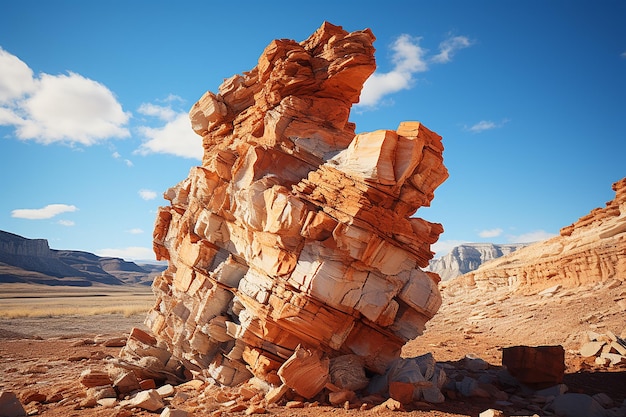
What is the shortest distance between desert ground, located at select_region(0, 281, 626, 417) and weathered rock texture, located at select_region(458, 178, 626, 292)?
1215mm

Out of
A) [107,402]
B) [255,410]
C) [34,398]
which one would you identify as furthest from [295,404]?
[34,398]

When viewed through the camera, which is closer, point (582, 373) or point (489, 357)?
point (582, 373)

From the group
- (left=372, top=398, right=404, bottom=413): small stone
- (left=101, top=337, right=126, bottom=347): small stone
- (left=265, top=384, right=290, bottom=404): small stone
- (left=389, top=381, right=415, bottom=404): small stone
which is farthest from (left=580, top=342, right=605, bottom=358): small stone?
(left=101, top=337, right=126, bottom=347): small stone

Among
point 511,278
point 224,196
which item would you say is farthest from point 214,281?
point 511,278

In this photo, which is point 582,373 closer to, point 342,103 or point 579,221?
point 342,103

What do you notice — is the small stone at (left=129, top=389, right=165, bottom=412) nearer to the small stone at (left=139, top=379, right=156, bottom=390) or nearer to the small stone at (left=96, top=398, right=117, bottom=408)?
the small stone at (left=96, top=398, right=117, bottom=408)

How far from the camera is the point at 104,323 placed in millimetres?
47188

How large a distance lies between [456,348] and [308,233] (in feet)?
46.4

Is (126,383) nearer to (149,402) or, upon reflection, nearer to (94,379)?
(94,379)

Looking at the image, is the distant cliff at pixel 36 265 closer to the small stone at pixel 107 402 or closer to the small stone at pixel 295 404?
the small stone at pixel 107 402

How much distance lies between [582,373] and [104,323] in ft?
164

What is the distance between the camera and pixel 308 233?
14156 mm

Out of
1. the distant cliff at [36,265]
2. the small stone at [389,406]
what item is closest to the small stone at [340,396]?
the small stone at [389,406]

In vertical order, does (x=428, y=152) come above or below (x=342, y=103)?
below
